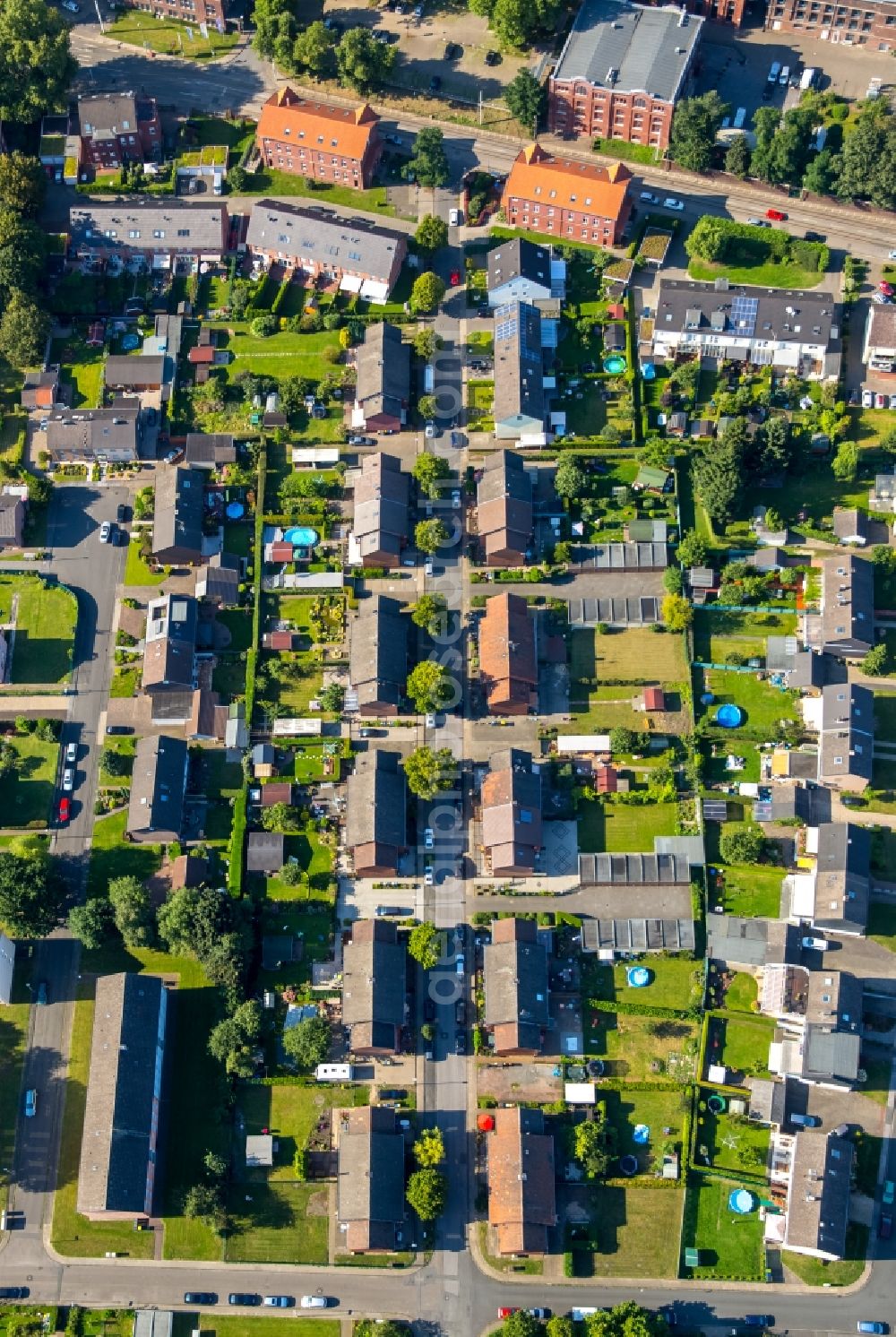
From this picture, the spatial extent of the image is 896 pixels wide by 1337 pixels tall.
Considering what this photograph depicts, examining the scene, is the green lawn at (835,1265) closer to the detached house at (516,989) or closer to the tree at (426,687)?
the detached house at (516,989)

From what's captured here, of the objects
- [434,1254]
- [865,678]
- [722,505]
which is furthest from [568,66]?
[434,1254]

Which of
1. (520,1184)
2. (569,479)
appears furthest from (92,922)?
(569,479)

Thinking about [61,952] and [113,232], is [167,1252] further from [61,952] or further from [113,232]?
[113,232]

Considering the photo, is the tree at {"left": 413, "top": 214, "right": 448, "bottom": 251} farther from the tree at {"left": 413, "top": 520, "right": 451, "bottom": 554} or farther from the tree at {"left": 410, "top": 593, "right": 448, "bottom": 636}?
the tree at {"left": 410, "top": 593, "right": 448, "bottom": 636}

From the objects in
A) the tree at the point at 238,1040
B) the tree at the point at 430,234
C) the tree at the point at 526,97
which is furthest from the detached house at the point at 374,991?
the tree at the point at 526,97

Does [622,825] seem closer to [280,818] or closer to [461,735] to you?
[461,735]

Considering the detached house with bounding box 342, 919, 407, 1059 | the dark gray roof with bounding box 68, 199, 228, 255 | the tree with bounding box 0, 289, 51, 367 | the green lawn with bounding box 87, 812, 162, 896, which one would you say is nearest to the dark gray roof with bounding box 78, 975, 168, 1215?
the green lawn with bounding box 87, 812, 162, 896
